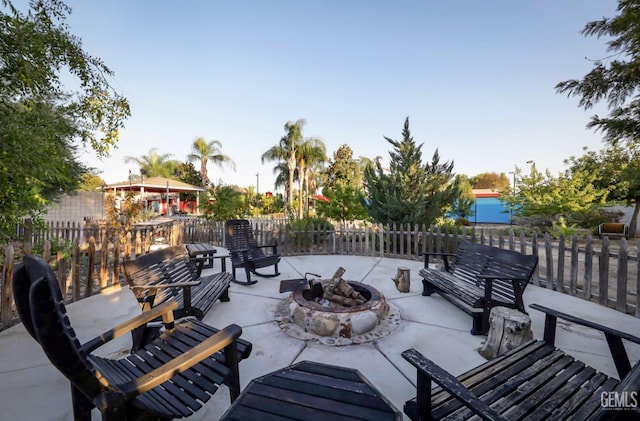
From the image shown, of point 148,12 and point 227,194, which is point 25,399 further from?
point 227,194

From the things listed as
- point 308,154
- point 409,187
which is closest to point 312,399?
point 409,187

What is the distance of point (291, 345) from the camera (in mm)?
3010

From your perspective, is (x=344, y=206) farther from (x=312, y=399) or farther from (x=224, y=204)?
(x=312, y=399)

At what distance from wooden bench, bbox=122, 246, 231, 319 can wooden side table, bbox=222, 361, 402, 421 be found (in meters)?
1.57

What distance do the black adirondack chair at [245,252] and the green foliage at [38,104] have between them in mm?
2778

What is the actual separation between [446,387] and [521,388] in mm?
702

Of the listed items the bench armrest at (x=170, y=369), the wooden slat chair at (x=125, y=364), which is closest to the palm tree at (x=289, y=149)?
the wooden slat chair at (x=125, y=364)

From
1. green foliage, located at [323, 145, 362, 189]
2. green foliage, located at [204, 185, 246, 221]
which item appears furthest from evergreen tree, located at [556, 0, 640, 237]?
green foliage, located at [323, 145, 362, 189]

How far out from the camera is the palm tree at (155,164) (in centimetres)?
3281

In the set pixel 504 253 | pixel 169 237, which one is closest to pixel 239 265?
pixel 504 253

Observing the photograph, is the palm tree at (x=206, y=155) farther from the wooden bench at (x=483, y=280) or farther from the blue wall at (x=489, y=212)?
the wooden bench at (x=483, y=280)

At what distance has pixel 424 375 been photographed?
4.99 feet

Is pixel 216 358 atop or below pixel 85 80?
below

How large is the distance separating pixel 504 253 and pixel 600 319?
1589 mm
